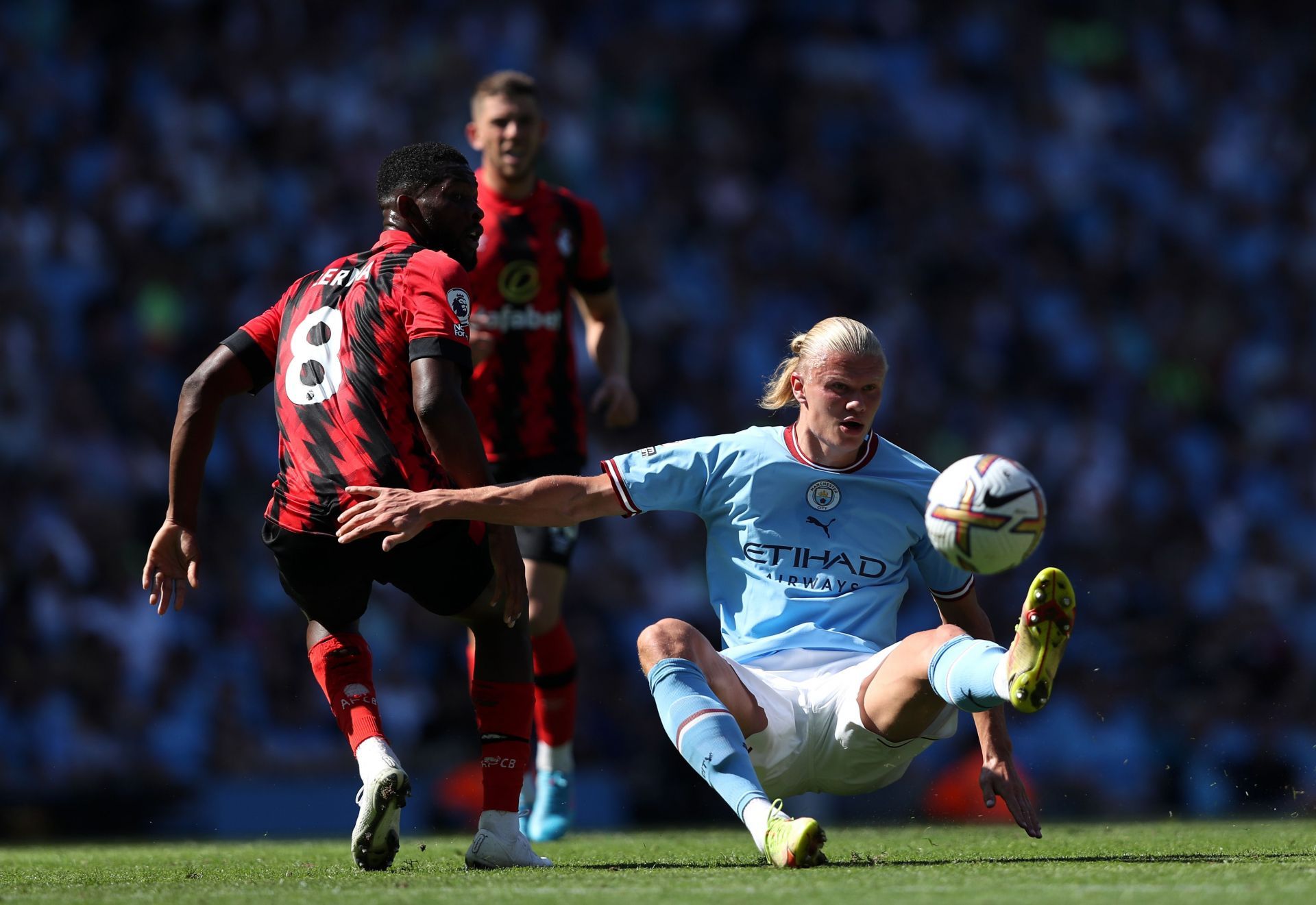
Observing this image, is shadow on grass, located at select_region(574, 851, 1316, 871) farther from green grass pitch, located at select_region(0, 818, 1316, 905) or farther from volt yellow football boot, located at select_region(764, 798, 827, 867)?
volt yellow football boot, located at select_region(764, 798, 827, 867)

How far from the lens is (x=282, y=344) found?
5.14m

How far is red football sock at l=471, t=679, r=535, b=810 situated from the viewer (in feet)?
16.5

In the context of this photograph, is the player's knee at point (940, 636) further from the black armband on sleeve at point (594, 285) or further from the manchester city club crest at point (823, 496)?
the black armband on sleeve at point (594, 285)

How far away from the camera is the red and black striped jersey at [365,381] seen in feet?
15.9

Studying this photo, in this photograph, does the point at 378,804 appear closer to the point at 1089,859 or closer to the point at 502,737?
the point at 502,737

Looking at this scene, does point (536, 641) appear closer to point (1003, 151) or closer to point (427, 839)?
point (427, 839)

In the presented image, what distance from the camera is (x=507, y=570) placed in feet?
16.0

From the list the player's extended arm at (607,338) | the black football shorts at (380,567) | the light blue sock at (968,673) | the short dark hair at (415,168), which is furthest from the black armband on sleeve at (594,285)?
the light blue sock at (968,673)

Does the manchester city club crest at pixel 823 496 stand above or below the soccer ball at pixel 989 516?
below

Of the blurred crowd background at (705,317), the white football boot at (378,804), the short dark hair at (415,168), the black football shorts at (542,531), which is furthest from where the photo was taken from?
the blurred crowd background at (705,317)

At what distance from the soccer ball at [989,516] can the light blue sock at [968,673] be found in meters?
0.21

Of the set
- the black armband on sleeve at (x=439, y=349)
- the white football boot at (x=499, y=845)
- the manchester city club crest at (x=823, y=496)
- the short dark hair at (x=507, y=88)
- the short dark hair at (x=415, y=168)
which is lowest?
the white football boot at (x=499, y=845)

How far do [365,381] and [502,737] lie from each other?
3.91ft

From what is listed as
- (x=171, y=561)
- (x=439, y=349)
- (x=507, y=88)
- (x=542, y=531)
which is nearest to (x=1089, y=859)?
(x=439, y=349)
